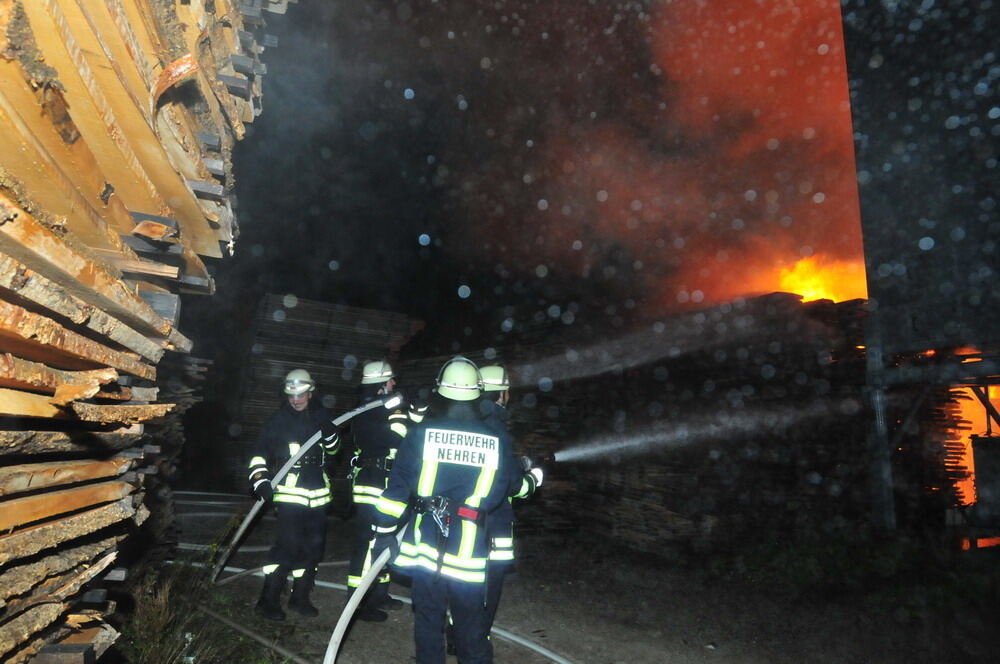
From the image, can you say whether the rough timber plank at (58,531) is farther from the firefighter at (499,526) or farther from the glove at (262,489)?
the firefighter at (499,526)

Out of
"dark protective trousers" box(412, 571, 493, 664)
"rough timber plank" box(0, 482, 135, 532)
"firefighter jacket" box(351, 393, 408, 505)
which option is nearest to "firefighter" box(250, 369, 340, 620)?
"firefighter jacket" box(351, 393, 408, 505)

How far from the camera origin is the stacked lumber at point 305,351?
12523mm

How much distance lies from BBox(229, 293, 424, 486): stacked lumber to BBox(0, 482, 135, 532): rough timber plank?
946 cm

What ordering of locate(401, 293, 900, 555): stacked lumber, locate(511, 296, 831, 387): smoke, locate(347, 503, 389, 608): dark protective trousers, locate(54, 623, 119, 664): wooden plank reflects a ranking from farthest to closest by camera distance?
locate(511, 296, 831, 387): smoke → locate(401, 293, 900, 555): stacked lumber → locate(347, 503, 389, 608): dark protective trousers → locate(54, 623, 119, 664): wooden plank

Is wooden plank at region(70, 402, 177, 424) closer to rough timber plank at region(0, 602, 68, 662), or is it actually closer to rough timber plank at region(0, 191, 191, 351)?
rough timber plank at region(0, 191, 191, 351)

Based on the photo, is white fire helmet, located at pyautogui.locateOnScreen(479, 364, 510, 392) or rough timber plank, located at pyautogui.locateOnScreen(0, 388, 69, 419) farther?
white fire helmet, located at pyautogui.locateOnScreen(479, 364, 510, 392)

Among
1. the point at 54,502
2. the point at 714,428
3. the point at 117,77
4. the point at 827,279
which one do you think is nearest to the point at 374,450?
the point at 54,502

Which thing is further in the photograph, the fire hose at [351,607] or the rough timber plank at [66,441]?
the fire hose at [351,607]

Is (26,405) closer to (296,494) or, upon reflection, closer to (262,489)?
(262,489)

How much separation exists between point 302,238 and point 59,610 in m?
12.9

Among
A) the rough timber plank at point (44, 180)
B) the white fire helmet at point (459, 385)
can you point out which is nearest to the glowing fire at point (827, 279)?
the white fire helmet at point (459, 385)

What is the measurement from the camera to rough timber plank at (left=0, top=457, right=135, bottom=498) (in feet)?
7.46

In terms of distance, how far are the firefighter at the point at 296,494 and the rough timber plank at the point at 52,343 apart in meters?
2.47

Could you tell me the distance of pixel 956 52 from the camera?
9.71m
